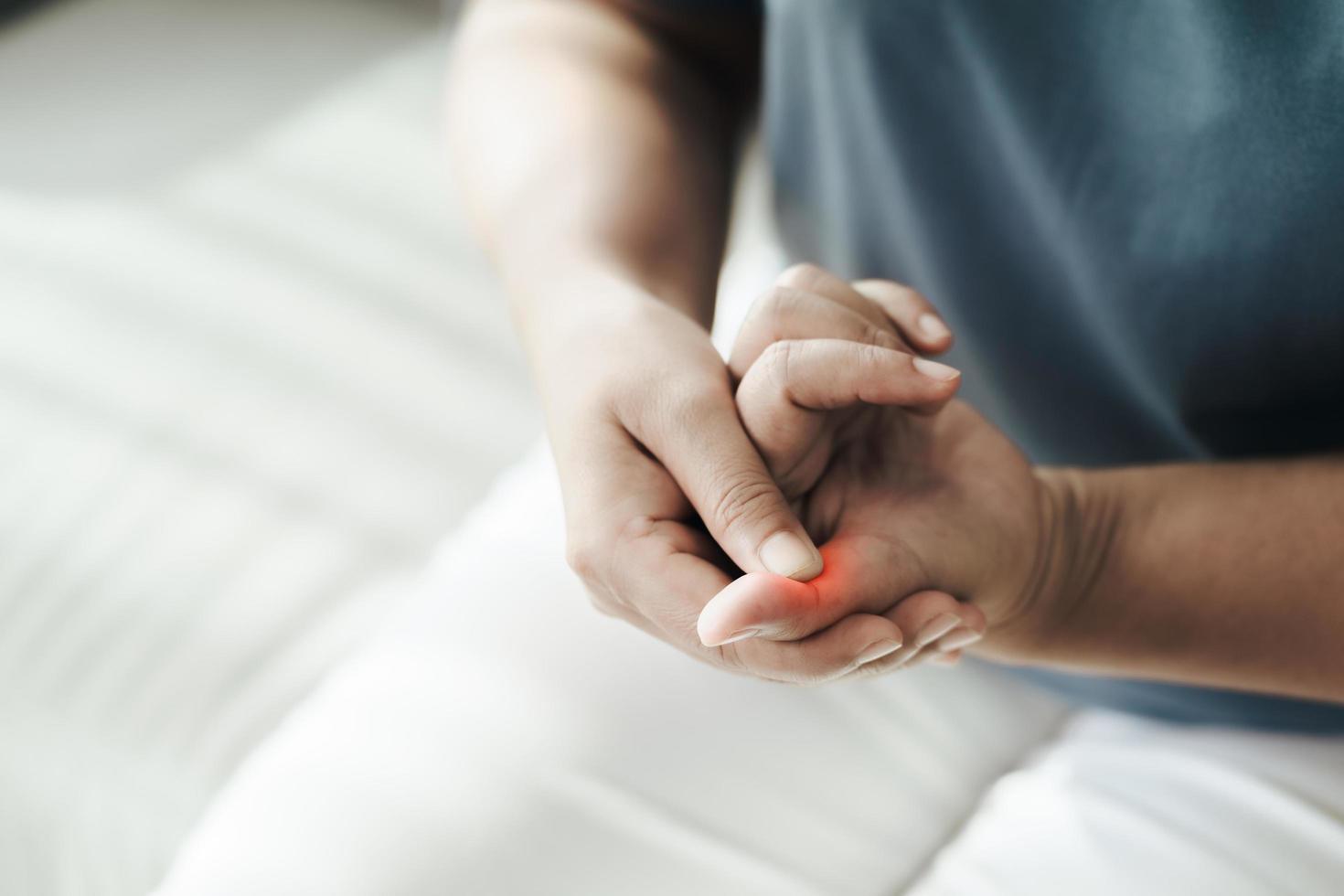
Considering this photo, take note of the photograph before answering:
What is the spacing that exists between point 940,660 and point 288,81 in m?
0.77

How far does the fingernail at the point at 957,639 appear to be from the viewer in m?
0.41

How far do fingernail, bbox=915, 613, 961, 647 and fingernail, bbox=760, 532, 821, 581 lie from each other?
0.04m

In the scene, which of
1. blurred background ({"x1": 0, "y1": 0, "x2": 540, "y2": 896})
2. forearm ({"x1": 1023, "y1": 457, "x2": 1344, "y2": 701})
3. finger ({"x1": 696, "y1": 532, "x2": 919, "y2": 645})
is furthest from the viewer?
blurred background ({"x1": 0, "y1": 0, "x2": 540, "y2": 896})

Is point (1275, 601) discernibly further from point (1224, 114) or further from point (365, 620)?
point (365, 620)

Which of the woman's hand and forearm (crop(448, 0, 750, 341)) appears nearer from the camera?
the woman's hand

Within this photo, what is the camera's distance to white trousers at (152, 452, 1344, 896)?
0.47 metres

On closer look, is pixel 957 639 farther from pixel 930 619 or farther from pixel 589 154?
pixel 589 154

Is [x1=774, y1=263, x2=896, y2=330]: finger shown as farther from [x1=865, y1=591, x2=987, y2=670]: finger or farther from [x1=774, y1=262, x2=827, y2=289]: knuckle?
[x1=865, y1=591, x2=987, y2=670]: finger

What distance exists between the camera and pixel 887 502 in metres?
0.45

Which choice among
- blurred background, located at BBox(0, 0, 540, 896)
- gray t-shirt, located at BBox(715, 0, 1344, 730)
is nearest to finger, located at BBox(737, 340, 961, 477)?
gray t-shirt, located at BBox(715, 0, 1344, 730)

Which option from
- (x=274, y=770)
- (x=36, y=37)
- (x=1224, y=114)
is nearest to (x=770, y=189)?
(x=1224, y=114)

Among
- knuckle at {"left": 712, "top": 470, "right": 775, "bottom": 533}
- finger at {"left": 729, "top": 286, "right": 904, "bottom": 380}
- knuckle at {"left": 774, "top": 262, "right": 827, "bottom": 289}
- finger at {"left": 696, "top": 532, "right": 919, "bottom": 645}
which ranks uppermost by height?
knuckle at {"left": 774, "top": 262, "right": 827, "bottom": 289}

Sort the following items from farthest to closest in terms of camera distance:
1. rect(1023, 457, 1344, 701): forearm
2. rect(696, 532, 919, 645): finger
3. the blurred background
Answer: the blurred background → rect(1023, 457, 1344, 701): forearm → rect(696, 532, 919, 645): finger

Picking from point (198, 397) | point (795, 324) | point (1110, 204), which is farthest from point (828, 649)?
point (198, 397)
